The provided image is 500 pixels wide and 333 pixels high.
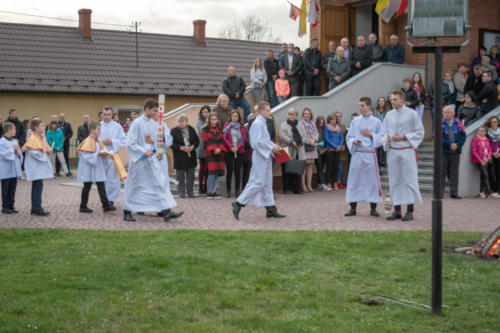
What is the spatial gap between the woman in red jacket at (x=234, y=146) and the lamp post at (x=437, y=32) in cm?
1038

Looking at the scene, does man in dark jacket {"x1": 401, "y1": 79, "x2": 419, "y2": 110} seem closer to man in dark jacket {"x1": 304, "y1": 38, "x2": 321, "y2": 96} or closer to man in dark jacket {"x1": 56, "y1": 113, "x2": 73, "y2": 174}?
man in dark jacket {"x1": 304, "y1": 38, "x2": 321, "y2": 96}

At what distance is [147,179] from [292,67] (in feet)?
29.7

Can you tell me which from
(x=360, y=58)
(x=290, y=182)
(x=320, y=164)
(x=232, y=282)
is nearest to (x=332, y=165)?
(x=320, y=164)

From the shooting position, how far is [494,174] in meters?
16.5

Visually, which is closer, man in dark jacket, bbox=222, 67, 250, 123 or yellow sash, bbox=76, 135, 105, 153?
yellow sash, bbox=76, 135, 105, 153

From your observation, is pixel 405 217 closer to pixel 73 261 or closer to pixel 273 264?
pixel 273 264

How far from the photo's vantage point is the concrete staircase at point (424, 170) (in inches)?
666

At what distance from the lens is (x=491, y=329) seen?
5.42 m

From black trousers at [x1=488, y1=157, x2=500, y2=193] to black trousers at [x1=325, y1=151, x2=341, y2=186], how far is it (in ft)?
12.4

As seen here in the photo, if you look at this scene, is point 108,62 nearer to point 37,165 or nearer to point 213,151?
point 213,151

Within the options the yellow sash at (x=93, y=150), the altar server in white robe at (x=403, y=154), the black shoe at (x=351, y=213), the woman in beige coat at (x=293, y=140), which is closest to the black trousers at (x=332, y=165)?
the woman in beige coat at (x=293, y=140)

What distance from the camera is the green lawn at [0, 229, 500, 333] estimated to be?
553 centimetres

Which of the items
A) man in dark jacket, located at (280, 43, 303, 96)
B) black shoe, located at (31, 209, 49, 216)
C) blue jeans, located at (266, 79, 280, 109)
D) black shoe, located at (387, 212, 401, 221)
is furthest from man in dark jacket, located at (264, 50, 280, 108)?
black shoe, located at (31, 209, 49, 216)

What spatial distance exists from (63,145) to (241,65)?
2066 cm
